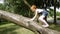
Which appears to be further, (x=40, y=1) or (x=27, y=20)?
(x=40, y=1)

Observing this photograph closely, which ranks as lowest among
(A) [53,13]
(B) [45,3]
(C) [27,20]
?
(A) [53,13]

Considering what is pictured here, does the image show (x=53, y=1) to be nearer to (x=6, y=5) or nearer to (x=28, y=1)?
(x=28, y=1)

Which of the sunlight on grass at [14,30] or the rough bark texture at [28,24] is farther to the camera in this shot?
the sunlight on grass at [14,30]

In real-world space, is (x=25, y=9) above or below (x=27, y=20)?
below

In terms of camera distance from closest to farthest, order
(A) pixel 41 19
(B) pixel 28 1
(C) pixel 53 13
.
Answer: (A) pixel 41 19
(B) pixel 28 1
(C) pixel 53 13

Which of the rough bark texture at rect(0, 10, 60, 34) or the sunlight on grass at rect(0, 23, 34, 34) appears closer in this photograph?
the rough bark texture at rect(0, 10, 60, 34)

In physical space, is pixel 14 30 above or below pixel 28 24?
below

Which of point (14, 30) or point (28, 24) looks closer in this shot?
point (28, 24)

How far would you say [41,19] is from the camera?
520 cm

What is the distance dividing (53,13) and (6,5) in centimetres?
634

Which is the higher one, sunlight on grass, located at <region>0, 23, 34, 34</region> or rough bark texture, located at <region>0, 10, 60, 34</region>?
rough bark texture, located at <region>0, 10, 60, 34</region>

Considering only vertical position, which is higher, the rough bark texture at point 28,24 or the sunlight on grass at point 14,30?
the rough bark texture at point 28,24

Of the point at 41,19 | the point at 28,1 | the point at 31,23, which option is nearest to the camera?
the point at 31,23

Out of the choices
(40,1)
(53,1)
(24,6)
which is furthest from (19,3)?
(53,1)
